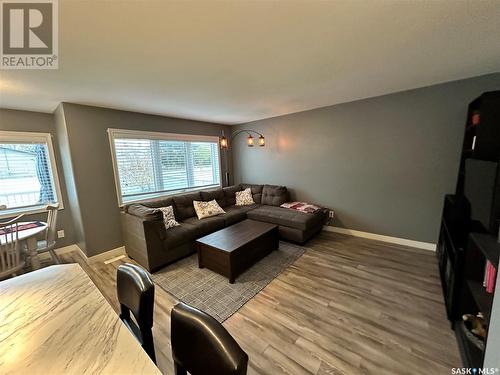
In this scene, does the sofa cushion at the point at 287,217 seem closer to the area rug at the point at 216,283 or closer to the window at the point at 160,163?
the area rug at the point at 216,283

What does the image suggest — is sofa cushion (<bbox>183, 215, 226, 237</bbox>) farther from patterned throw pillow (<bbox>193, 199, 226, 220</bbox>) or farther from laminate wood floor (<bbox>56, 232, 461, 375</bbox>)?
laminate wood floor (<bbox>56, 232, 461, 375</bbox>)

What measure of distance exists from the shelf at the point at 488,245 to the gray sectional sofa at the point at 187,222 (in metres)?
1.97

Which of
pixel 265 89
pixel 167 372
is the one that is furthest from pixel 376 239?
pixel 167 372

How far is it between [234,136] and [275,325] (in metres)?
4.42

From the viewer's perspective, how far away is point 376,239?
133 inches

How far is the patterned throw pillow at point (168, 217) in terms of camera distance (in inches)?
121


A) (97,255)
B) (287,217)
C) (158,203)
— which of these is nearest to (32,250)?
(97,255)

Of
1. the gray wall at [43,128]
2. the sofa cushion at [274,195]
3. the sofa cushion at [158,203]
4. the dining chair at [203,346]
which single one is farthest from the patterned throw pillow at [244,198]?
the dining chair at [203,346]

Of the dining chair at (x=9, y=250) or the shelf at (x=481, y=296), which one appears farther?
the dining chair at (x=9, y=250)

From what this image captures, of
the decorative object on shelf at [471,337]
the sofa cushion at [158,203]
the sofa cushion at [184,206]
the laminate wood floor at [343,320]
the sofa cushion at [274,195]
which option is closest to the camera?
the decorative object on shelf at [471,337]

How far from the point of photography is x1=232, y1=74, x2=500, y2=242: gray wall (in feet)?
8.83

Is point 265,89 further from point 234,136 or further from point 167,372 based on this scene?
point 167,372

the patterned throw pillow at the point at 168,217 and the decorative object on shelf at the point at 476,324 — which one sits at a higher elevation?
the patterned throw pillow at the point at 168,217

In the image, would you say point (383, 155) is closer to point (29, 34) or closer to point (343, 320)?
point (343, 320)
